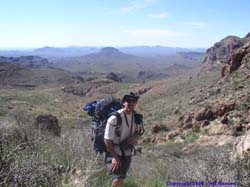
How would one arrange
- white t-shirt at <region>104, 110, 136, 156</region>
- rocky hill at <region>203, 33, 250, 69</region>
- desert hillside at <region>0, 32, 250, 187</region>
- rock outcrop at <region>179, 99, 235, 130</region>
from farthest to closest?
rocky hill at <region>203, 33, 250, 69</region> < rock outcrop at <region>179, 99, 235, 130</region> < white t-shirt at <region>104, 110, 136, 156</region> < desert hillside at <region>0, 32, 250, 187</region>

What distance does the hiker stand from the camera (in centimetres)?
503

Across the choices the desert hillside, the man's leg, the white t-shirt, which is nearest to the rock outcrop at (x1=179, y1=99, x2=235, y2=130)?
the desert hillside

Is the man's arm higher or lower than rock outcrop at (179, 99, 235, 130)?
higher

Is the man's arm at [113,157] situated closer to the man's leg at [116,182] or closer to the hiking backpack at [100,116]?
the man's leg at [116,182]

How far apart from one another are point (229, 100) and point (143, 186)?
15348 millimetres

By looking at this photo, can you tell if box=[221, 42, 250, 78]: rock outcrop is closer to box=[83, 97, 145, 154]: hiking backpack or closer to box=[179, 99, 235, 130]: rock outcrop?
box=[179, 99, 235, 130]: rock outcrop

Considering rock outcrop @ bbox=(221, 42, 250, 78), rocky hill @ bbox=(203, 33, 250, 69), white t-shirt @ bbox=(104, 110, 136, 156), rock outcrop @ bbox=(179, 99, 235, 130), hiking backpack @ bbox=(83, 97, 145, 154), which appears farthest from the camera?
rocky hill @ bbox=(203, 33, 250, 69)

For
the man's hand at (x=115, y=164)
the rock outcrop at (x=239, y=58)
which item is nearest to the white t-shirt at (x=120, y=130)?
the man's hand at (x=115, y=164)

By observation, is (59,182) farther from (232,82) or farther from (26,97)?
(26,97)

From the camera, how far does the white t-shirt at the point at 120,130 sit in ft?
16.4

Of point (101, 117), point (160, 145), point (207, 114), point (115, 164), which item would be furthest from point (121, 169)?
point (207, 114)

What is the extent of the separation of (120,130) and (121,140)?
14 centimetres

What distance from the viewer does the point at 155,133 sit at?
2258 cm

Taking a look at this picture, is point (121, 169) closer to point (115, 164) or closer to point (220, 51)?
point (115, 164)
